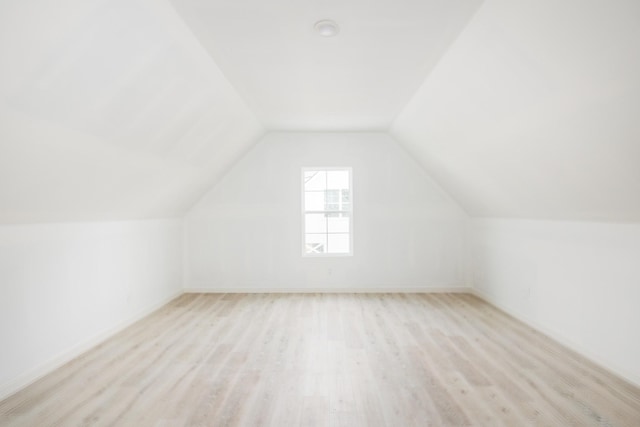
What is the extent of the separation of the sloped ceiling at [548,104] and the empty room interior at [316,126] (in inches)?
0.6

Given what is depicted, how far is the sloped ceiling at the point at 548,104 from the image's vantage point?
1.74 meters

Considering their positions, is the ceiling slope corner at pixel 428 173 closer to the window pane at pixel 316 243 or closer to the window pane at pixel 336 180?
the window pane at pixel 336 180

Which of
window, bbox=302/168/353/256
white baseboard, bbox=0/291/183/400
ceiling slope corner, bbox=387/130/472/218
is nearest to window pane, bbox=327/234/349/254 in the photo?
window, bbox=302/168/353/256

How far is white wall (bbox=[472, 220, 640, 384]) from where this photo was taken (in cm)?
278

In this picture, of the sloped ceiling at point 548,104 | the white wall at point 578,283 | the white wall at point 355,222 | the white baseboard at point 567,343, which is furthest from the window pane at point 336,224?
the sloped ceiling at point 548,104

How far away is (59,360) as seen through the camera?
10.1 ft

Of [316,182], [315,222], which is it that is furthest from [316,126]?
[315,222]

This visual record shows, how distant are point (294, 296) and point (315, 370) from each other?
2577mm

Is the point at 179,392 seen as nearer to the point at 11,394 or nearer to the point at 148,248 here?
the point at 11,394

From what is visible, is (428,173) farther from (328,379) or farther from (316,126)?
(328,379)

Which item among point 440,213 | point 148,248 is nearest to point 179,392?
point 148,248

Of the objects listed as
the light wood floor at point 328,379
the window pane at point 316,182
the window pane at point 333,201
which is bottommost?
the light wood floor at point 328,379

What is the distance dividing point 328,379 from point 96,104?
2.41m

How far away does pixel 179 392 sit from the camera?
2580 millimetres
